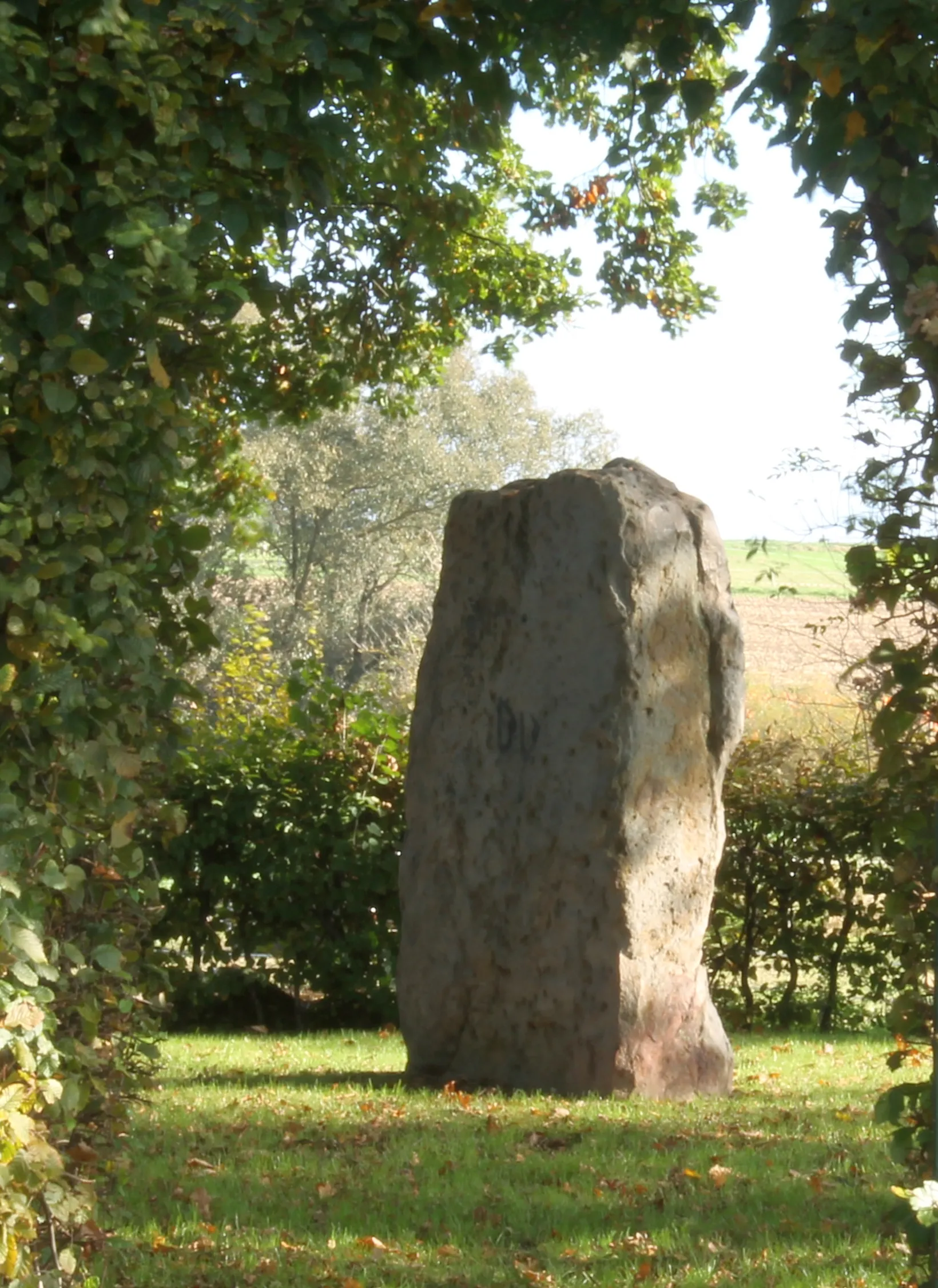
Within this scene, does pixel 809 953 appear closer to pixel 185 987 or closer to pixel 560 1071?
pixel 560 1071

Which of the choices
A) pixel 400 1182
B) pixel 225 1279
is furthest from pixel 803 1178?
pixel 225 1279

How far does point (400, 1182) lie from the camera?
17.1 feet

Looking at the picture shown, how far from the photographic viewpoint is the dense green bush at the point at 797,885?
31.9 feet

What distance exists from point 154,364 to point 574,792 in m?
3.75

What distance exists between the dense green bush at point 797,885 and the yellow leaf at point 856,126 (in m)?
6.70

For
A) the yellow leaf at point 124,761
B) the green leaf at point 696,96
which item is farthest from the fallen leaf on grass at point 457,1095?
the green leaf at point 696,96

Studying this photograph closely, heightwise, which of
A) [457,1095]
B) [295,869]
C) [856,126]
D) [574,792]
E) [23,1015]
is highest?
[856,126]

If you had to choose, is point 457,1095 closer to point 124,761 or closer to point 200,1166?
point 200,1166

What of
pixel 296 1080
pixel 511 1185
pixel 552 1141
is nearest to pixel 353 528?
pixel 296 1080

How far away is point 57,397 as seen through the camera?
10.7 ft

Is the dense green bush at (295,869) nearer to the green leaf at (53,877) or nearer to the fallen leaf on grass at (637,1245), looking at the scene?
the fallen leaf on grass at (637,1245)

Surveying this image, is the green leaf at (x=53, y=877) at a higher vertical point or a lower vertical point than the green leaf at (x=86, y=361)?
lower

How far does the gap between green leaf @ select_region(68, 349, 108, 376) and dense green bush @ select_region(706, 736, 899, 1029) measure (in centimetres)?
725

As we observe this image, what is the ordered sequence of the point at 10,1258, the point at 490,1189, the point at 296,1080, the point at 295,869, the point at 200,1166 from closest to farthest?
the point at 10,1258
the point at 490,1189
the point at 200,1166
the point at 296,1080
the point at 295,869
